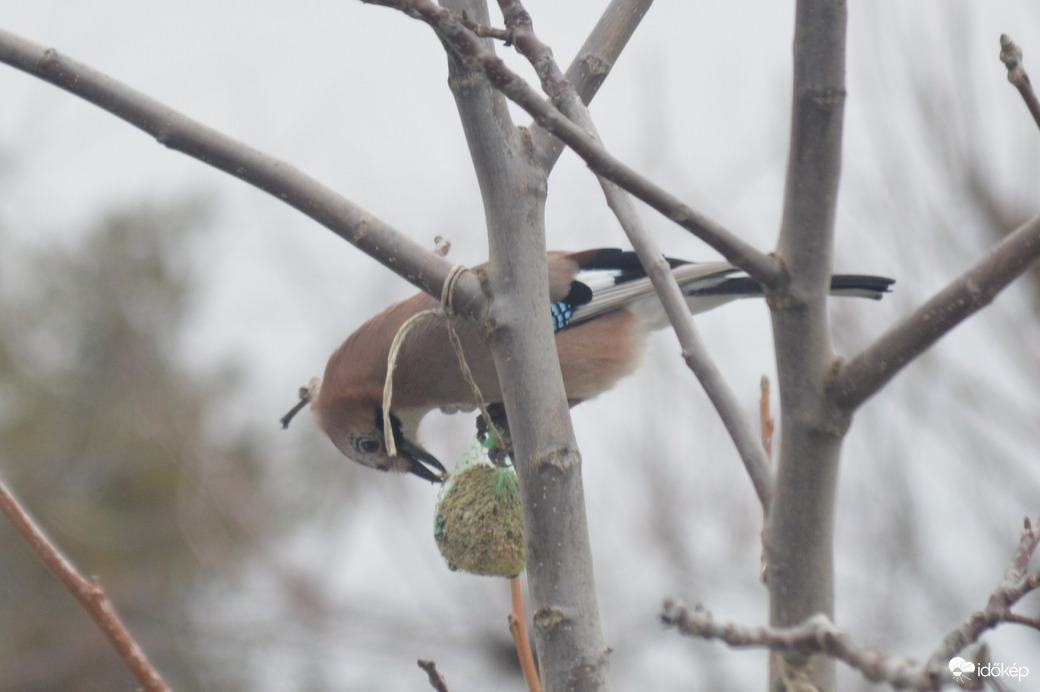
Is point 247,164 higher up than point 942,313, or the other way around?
point 247,164

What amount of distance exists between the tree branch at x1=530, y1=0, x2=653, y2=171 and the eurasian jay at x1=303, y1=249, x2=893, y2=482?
129cm

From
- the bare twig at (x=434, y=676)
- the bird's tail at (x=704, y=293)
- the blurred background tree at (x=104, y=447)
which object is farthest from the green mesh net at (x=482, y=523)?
the blurred background tree at (x=104, y=447)

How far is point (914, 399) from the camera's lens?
17.7 ft

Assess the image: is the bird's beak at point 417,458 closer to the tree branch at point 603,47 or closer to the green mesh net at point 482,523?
the green mesh net at point 482,523

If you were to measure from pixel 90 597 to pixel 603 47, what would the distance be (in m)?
1.33

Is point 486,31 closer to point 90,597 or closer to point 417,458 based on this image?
point 90,597

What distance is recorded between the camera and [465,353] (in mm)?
3061

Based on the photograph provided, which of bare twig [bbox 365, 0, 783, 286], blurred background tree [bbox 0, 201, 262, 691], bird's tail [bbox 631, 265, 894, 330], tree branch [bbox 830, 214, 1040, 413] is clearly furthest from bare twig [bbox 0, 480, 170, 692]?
blurred background tree [bbox 0, 201, 262, 691]

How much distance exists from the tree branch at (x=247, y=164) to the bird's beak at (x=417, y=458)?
69.1 inches

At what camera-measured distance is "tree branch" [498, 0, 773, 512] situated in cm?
141

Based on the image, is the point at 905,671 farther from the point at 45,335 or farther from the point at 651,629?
the point at 45,335

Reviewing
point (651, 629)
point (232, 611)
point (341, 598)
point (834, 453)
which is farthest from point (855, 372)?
point (232, 611)

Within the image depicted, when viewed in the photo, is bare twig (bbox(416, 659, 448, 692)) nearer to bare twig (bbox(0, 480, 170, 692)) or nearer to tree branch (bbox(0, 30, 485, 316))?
bare twig (bbox(0, 480, 170, 692))

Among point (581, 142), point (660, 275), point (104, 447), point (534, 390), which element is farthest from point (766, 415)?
point (104, 447)
